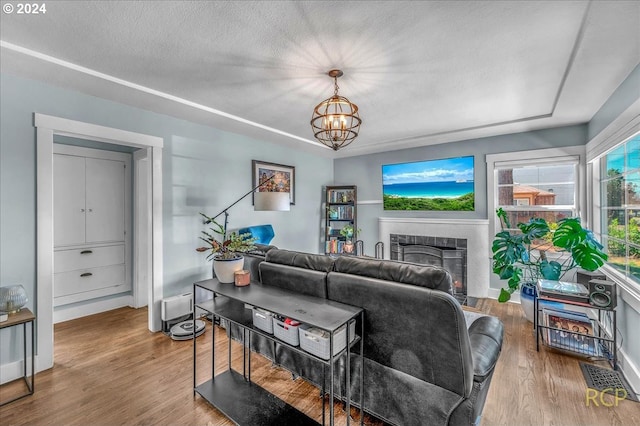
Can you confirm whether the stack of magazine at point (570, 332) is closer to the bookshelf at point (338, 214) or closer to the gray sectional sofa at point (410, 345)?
the gray sectional sofa at point (410, 345)

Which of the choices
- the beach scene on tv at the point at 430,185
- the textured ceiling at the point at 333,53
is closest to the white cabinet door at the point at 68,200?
the textured ceiling at the point at 333,53

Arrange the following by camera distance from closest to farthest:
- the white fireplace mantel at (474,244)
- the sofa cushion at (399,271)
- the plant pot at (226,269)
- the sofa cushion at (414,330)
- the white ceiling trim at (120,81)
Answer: the sofa cushion at (414,330), the sofa cushion at (399,271), the white ceiling trim at (120,81), the plant pot at (226,269), the white fireplace mantel at (474,244)

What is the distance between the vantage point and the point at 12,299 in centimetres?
207

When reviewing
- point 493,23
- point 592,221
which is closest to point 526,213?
point 592,221

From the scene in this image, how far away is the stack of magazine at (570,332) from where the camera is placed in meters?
2.48

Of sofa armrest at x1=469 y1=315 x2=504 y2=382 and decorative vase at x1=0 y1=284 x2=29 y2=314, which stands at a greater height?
decorative vase at x1=0 y1=284 x2=29 y2=314

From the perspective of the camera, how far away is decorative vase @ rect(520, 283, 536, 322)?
128 inches

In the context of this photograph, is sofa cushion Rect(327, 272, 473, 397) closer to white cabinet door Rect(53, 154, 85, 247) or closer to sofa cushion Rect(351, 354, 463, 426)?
sofa cushion Rect(351, 354, 463, 426)

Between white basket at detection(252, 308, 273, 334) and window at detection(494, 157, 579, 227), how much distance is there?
3.99 metres

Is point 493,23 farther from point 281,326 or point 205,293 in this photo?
point 205,293

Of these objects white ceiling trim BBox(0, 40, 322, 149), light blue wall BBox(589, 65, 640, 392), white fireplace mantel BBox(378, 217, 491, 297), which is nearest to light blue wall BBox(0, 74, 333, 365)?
white ceiling trim BBox(0, 40, 322, 149)

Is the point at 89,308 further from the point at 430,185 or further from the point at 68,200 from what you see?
the point at 430,185

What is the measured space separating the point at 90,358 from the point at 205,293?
1138 millimetres

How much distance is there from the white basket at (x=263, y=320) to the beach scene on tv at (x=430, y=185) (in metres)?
3.80
